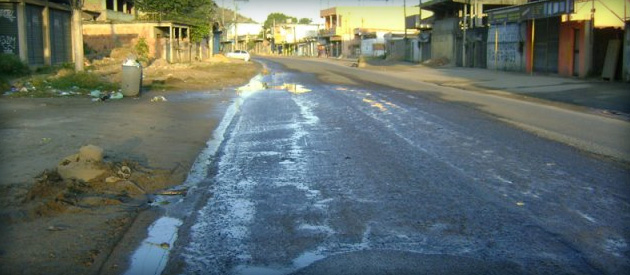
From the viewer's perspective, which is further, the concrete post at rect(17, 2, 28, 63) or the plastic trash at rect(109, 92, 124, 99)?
the concrete post at rect(17, 2, 28, 63)

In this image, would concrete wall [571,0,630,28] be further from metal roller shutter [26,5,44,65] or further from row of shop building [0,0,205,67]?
metal roller shutter [26,5,44,65]

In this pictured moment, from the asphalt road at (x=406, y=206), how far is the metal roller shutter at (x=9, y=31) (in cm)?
2206

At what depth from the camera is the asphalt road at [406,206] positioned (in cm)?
473

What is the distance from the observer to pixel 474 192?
6.82 m

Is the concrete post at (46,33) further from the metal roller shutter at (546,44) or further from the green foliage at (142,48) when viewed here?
the metal roller shutter at (546,44)

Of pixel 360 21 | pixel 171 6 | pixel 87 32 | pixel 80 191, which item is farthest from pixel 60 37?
pixel 360 21

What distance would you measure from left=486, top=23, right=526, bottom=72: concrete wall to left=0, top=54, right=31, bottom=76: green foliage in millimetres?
25214

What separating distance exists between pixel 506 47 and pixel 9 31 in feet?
87.9

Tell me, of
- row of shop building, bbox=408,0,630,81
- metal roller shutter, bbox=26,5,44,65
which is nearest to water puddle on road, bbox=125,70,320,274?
row of shop building, bbox=408,0,630,81

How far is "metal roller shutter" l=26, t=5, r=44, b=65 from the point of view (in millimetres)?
30359

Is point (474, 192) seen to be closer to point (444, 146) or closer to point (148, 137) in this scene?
point (444, 146)

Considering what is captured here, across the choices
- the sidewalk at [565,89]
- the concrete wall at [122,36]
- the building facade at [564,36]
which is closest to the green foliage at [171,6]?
the concrete wall at [122,36]

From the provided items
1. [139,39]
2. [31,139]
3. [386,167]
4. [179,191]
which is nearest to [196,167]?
[179,191]

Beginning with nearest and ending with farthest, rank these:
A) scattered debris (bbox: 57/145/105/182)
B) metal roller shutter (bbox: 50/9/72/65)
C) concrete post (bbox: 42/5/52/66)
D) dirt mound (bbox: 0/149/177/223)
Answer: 1. dirt mound (bbox: 0/149/177/223)
2. scattered debris (bbox: 57/145/105/182)
3. concrete post (bbox: 42/5/52/66)
4. metal roller shutter (bbox: 50/9/72/65)
